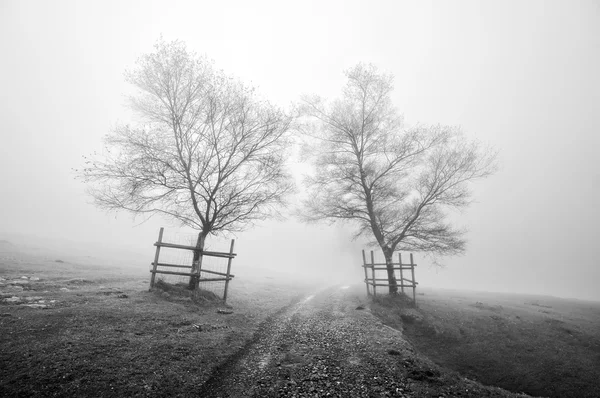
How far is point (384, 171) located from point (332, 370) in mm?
15859

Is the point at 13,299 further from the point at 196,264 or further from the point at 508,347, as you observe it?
the point at 508,347

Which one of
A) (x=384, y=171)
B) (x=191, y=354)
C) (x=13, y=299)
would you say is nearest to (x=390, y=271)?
(x=384, y=171)

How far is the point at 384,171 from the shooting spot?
20.3m

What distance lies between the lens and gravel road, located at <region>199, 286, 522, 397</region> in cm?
655

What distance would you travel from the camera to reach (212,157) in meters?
16.2

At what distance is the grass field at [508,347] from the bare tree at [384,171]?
4.70 meters

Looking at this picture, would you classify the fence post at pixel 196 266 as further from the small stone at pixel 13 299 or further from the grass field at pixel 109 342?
the small stone at pixel 13 299

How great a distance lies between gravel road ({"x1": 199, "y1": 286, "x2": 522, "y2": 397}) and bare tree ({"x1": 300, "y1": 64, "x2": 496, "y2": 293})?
10.4m

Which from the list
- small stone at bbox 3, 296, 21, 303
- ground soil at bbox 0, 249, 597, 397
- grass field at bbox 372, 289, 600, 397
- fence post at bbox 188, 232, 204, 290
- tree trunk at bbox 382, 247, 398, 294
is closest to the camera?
ground soil at bbox 0, 249, 597, 397

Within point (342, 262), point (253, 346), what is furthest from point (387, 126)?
point (342, 262)

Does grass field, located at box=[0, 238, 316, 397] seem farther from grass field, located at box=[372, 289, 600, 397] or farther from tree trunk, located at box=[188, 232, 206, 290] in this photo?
grass field, located at box=[372, 289, 600, 397]

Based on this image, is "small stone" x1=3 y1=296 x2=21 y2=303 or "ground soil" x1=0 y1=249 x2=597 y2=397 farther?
"small stone" x1=3 y1=296 x2=21 y2=303

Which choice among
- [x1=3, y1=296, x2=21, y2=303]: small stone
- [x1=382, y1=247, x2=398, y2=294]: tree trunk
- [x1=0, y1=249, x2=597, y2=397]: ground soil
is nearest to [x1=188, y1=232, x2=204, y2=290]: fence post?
[x1=0, y1=249, x2=597, y2=397]: ground soil

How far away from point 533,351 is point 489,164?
41.3 ft
